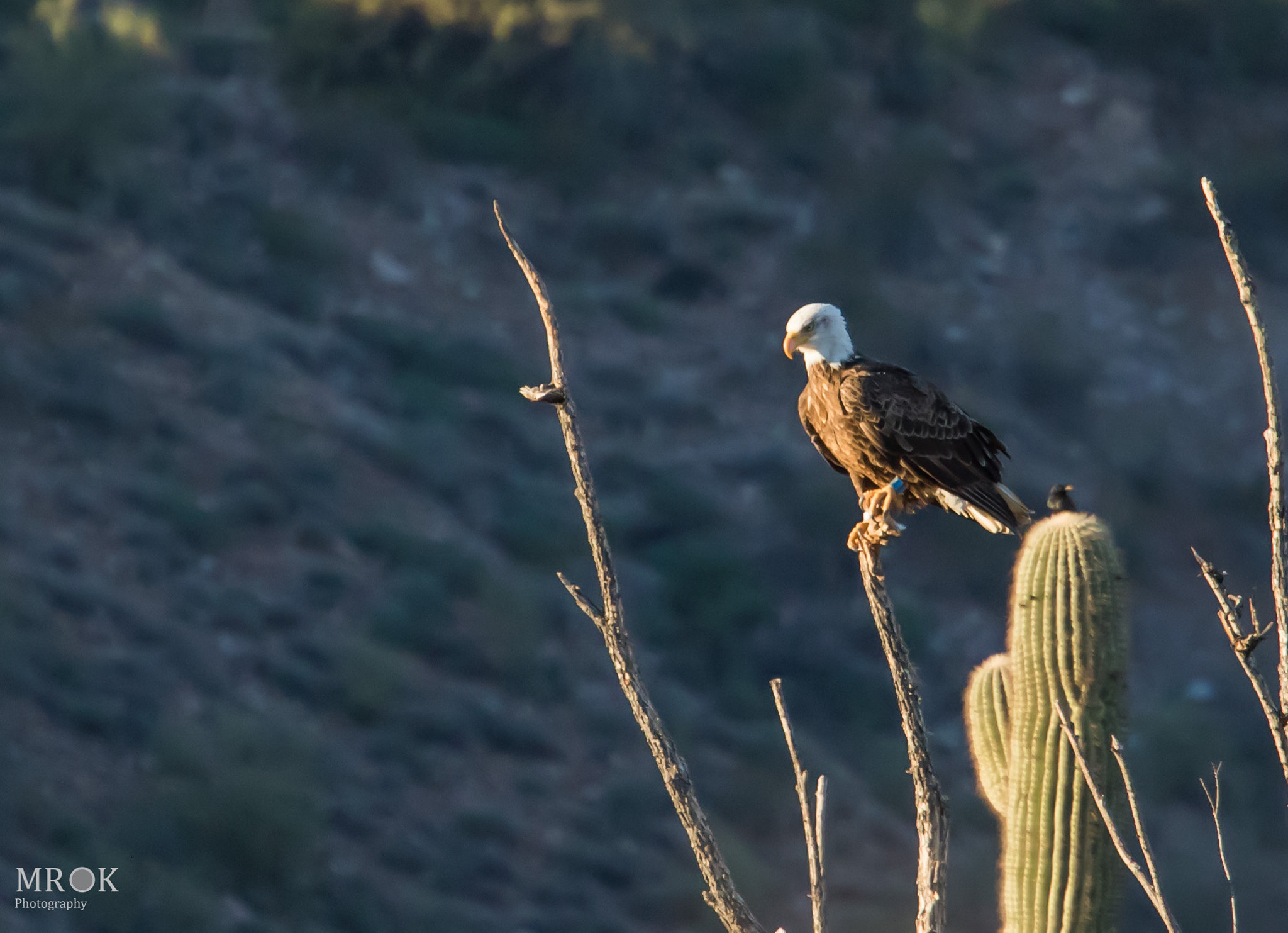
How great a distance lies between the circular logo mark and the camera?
12.9 metres

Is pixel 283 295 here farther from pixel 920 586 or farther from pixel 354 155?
pixel 920 586

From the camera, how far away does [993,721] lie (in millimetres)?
6824

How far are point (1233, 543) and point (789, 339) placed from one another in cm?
1457

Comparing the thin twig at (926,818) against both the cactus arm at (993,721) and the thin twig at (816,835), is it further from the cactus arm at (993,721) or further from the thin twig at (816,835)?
the cactus arm at (993,721)

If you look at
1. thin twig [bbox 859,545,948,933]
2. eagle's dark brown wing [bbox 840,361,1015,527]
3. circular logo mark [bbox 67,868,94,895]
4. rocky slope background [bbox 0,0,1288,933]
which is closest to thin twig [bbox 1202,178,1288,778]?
thin twig [bbox 859,545,948,933]

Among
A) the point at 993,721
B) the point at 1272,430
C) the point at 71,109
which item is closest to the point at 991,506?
the point at 993,721

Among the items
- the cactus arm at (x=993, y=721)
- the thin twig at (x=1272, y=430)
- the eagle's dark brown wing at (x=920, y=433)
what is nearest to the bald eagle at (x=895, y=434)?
the eagle's dark brown wing at (x=920, y=433)

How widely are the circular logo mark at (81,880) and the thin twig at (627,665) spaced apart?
32.8 ft

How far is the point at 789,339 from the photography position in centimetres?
747

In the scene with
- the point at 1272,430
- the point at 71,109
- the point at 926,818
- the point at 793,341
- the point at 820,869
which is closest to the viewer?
the point at 1272,430

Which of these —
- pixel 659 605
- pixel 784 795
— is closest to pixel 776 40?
pixel 659 605

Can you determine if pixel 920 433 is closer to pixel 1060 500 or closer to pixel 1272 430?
pixel 1060 500

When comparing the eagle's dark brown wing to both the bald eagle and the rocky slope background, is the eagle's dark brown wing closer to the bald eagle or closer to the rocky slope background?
the bald eagle

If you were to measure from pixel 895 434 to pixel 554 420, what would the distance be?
12535 mm
